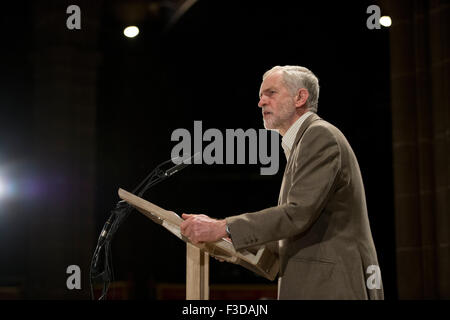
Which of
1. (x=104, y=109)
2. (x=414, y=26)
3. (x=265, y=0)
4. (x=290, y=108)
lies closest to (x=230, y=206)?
(x=104, y=109)

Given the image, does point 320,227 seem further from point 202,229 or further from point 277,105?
point 277,105

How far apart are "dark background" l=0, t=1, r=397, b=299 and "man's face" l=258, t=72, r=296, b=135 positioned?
19.1 ft

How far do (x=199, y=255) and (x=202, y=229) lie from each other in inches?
7.9

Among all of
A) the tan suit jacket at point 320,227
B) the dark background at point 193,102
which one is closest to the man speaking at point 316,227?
the tan suit jacket at point 320,227

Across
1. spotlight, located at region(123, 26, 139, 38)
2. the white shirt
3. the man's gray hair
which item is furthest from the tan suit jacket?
spotlight, located at region(123, 26, 139, 38)

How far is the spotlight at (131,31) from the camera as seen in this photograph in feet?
32.7

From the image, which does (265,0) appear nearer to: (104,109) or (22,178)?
(104,109)

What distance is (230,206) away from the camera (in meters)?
10.8

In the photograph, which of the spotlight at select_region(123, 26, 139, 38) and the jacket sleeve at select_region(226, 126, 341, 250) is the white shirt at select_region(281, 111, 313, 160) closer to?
the jacket sleeve at select_region(226, 126, 341, 250)

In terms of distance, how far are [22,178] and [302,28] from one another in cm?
533

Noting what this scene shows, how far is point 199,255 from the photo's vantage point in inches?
98.6

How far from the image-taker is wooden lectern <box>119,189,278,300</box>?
2.40 meters

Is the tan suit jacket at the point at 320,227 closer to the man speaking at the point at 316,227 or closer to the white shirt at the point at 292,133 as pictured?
the man speaking at the point at 316,227

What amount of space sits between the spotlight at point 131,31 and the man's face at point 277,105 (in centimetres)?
750
